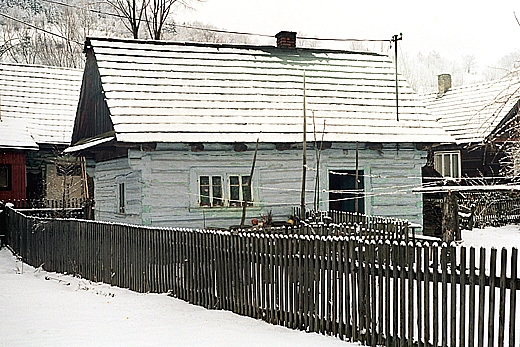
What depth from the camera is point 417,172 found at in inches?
719

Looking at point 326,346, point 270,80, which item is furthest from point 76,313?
point 270,80

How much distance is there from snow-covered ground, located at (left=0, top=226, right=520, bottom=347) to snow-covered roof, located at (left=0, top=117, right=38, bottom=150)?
12.4 metres

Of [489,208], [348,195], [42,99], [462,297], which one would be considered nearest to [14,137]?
[42,99]

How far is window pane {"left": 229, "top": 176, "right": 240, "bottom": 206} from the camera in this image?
16236 mm

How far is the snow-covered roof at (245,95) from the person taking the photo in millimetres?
16047

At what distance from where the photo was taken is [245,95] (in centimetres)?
1789

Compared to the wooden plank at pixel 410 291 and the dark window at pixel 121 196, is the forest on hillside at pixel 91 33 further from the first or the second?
the wooden plank at pixel 410 291

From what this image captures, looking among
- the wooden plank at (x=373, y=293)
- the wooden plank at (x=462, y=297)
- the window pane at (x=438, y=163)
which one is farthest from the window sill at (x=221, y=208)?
the window pane at (x=438, y=163)

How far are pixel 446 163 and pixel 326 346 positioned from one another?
22895 mm

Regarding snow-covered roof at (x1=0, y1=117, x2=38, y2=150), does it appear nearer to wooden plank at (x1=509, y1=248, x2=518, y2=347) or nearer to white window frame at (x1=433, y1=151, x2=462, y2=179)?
white window frame at (x1=433, y1=151, x2=462, y2=179)

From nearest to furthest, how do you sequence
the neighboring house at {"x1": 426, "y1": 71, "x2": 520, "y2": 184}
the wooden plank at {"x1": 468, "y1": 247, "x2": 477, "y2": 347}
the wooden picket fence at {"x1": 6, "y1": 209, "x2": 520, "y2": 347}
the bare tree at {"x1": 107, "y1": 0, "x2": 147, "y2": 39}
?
the wooden plank at {"x1": 468, "y1": 247, "x2": 477, "y2": 347} < the wooden picket fence at {"x1": 6, "y1": 209, "x2": 520, "y2": 347} < the neighboring house at {"x1": 426, "y1": 71, "x2": 520, "y2": 184} < the bare tree at {"x1": 107, "y1": 0, "x2": 147, "y2": 39}

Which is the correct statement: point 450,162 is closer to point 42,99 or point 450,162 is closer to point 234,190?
point 234,190

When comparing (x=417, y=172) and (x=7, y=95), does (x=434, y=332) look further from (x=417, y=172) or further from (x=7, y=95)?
(x=7, y=95)

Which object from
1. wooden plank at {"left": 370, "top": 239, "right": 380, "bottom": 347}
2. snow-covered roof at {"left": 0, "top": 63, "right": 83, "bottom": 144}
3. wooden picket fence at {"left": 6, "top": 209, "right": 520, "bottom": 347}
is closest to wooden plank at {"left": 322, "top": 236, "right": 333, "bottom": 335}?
wooden picket fence at {"left": 6, "top": 209, "right": 520, "bottom": 347}
